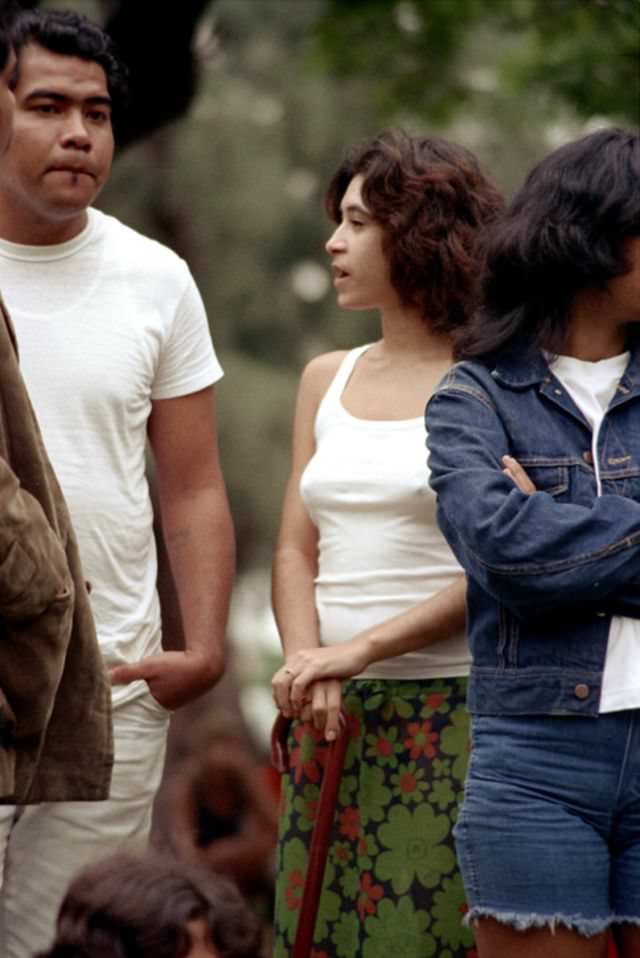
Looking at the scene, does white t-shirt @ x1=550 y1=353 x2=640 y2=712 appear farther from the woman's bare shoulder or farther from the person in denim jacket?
the woman's bare shoulder

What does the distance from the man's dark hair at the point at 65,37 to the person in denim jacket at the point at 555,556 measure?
123cm

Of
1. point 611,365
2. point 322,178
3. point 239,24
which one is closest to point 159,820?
point 239,24

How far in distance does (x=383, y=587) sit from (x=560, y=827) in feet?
3.19

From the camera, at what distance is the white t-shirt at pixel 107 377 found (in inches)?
171

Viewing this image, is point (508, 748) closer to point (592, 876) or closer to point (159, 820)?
point (592, 876)

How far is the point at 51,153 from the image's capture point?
4461 millimetres

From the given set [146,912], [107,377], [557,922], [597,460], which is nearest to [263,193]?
[107,377]

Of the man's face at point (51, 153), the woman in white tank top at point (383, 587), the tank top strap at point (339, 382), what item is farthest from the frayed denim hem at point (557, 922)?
the man's face at point (51, 153)

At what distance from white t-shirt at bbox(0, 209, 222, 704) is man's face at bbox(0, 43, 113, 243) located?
0.20 feet

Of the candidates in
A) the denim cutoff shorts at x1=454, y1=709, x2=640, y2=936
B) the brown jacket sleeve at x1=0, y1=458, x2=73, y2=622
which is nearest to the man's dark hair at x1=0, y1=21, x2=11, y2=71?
the brown jacket sleeve at x1=0, y1=458, x2=73, y2=622

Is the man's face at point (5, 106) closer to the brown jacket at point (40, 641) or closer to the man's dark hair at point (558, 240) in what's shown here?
the brown jacket at point (40, 641)

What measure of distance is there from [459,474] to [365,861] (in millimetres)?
1012

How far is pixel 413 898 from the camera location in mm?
4152

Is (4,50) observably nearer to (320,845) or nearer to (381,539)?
(381,539)
